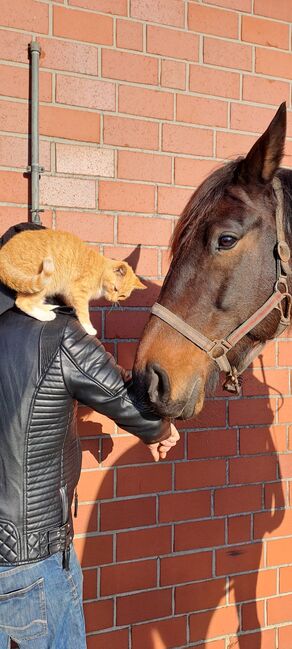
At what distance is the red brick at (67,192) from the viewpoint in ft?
8.57

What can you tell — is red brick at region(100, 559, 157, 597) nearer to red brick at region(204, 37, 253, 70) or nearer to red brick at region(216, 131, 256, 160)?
red brick at region(216, 131, 256, 160)

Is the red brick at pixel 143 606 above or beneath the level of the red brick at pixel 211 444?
beneath

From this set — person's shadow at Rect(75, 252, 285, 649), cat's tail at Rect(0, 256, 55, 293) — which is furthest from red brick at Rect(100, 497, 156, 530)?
cat's tail at Rect(0, 256, 55, 293)

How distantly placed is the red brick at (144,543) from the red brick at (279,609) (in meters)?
0.72

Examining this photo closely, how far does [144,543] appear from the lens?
9.35 feet

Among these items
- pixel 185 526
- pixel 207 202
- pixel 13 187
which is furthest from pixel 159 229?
pixel 185 526

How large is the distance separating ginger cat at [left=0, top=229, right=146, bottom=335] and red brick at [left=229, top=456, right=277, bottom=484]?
4.55 ft

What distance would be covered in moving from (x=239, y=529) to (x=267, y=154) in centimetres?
199

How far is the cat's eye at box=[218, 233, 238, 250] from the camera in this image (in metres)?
1.87

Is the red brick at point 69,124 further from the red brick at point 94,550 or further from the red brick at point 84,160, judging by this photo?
the red brick at point 94,550

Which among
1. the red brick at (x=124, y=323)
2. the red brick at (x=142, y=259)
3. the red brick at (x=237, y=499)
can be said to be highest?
the red brick at (x=142, y=259)

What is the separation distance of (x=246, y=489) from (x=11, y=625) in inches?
62.3

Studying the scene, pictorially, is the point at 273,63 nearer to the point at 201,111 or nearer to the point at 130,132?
the point at 201,111

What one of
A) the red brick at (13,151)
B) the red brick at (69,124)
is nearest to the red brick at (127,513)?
the red brick at (13,151)
